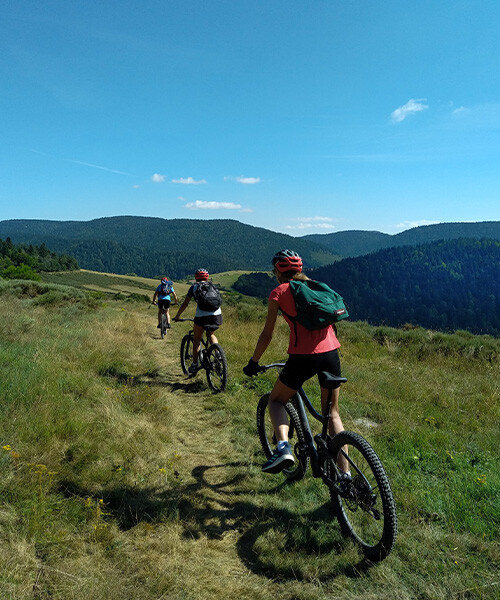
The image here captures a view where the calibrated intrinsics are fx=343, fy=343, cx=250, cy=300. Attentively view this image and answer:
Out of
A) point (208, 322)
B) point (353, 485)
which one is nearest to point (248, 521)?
point (353, 485)

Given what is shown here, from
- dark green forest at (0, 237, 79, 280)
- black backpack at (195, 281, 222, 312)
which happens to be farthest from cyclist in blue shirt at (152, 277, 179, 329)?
dark green forest at (0, 237, 79, 280)

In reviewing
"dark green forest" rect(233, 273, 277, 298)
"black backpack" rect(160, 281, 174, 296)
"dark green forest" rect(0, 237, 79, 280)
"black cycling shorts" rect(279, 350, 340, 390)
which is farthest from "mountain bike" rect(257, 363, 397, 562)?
"dark green forest" rect(233, 273, 277, 298)

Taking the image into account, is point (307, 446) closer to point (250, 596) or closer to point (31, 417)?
point (250, 596)

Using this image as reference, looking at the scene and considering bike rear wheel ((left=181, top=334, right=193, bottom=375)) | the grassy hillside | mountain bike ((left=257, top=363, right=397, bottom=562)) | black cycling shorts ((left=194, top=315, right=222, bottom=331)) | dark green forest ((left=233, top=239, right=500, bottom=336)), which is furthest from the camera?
dark green forest ((left=233, top=239, right=500, bottom=336))

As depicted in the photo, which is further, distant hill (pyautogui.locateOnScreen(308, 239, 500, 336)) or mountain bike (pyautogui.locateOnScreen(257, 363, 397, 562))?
distant hill (pyautogui.locateOnScreen(308, 239, 500, 336))

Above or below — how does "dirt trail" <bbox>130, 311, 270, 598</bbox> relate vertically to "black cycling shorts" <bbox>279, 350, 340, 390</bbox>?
below

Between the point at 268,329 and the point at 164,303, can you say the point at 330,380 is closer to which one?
the point at 268,329

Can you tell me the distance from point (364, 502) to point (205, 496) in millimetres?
1699

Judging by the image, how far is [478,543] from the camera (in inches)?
112

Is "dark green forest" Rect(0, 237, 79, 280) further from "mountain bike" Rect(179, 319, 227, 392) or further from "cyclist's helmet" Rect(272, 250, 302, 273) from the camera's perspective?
"cyclist's helmet" Rect(272, 250, 302, 273)

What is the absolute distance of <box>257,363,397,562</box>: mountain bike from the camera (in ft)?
8.65

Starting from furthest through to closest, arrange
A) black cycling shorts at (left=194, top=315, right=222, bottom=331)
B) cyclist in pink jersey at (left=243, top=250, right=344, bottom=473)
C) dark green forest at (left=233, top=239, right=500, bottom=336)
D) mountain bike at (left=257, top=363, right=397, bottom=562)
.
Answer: dark green forest at (left=233, top=239, right=500, bottom=336) < black cycling shorts at (left=194, top=315, right=222, bottom=331) < cyclist in pink jersey at (left=243, top=250, right=344, bottom=473) < mountain bike at (left=257, top=363, right=397, bottom=562)

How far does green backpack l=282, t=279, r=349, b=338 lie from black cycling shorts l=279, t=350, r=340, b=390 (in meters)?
0.33

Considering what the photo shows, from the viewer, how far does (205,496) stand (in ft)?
12.1
